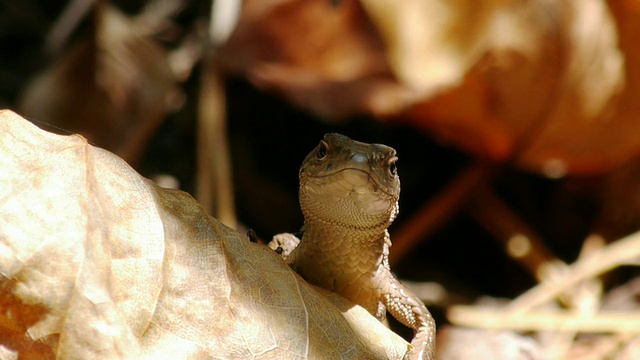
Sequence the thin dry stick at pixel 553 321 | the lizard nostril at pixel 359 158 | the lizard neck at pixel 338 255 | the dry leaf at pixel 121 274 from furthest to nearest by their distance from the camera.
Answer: the thin dry stick at pixel 553 321 < the lizard neck at pixel 338 255 < the lizard nostril at pixel 359 158 < the dry leaf at pixel 121 274

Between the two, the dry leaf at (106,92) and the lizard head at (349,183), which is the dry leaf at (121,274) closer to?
the lizard head at (349,183)

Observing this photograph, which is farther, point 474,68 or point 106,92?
point 106,92

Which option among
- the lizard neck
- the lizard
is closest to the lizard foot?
the lizard

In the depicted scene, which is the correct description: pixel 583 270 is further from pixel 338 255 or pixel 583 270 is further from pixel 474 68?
pixel 338 255

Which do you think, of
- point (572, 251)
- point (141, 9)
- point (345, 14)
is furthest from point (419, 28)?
point (141, 9)

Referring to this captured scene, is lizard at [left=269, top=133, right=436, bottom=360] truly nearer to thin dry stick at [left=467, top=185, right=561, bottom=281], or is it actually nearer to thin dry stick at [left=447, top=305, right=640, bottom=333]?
thin dry stick at [left=447, top=305, right=640, bottom=333]

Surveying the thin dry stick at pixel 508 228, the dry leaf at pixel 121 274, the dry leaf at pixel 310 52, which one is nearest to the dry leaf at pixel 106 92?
the dry leaf at pixel 310 52

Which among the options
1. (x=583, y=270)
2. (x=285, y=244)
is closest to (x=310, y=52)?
(x=583, y=270)
